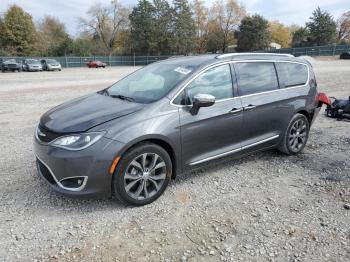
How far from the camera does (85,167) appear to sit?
3.11 metres

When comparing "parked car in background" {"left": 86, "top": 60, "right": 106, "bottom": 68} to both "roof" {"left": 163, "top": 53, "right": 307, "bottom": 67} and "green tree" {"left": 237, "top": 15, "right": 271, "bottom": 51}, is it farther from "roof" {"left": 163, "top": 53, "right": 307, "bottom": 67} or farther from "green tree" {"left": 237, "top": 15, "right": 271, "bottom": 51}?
"roof" {"left": 163, "top": 53, "right": 307, "bottom": 67}

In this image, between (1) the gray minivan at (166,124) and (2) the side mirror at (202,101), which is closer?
(1) the gray minivan at (166,124)

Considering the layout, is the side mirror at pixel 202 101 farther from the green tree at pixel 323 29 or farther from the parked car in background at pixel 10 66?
the green tree at pixel 323 29

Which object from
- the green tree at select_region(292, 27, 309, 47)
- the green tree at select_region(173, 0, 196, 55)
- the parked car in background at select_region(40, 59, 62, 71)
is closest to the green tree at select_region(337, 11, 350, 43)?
the green tree at select_region(292, 27, 309, 47)

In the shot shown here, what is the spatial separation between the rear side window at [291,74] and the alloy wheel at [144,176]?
2.51 metres

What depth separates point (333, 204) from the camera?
11.8ft

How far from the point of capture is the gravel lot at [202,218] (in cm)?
280

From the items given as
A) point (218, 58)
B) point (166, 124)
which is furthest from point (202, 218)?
point (218, 58)

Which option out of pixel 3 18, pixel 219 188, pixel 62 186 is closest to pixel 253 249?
pixel 219 188

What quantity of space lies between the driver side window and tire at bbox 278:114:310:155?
57.5 inches

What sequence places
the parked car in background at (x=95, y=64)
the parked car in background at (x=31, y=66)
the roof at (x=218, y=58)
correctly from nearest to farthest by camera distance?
the roof at (x=218, y=58) → the parked car in background at (x=31, y=66) → the parked car in background at (x=95, y=64)

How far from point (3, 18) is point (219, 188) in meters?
63.9

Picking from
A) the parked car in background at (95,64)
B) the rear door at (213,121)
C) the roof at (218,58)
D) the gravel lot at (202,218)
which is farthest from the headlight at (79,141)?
the parked car in background at (95,64)

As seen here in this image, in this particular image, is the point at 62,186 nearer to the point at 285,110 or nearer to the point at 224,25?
the point at 285,110
